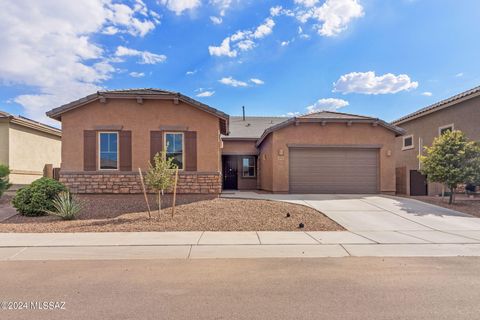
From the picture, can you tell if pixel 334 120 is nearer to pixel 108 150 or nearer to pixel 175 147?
pixel 175 147

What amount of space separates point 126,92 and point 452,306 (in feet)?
41.6

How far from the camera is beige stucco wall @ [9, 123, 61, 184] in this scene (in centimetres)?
1555

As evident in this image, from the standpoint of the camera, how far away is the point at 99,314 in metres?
3.52

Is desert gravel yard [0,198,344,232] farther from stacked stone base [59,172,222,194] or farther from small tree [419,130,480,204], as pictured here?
small tree [419,130,480,204]

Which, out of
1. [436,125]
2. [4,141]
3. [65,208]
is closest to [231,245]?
[65,208]

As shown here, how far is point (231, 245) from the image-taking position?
6.66 metres

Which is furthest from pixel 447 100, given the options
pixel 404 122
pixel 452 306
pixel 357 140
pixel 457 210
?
pixel 452 306

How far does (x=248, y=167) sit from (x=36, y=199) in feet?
42.8

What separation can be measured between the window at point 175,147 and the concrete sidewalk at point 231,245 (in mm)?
5416

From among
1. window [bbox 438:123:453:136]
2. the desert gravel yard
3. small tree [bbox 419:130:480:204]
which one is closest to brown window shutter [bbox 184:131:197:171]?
the desert gravel yard

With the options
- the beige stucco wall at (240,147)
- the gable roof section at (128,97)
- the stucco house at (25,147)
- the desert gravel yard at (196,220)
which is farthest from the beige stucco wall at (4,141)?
the beige stucco wall at (240,147)

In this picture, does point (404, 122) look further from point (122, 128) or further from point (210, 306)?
point (210, 306)

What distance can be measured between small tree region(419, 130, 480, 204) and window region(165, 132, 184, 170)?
1056cm

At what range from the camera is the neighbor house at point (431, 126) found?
51.1 feet
